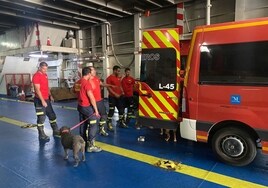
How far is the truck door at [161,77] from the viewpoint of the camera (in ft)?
13.1

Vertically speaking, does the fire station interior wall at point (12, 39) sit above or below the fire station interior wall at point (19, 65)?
above

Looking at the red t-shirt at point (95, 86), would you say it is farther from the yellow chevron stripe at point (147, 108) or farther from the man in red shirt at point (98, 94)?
the yellow chevron stripe at point (147, 108)

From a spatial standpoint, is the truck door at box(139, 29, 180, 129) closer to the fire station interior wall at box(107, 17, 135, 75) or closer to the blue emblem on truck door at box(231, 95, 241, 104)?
the blue emblem on truck door at box(231, 95, 241, 104)

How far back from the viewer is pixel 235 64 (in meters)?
3.27

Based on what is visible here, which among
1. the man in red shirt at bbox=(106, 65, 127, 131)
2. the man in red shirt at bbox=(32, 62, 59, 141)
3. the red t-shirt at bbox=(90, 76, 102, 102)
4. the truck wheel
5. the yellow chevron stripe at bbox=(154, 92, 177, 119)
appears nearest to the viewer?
the truck wheel

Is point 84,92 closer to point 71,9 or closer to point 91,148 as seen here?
point 91,148

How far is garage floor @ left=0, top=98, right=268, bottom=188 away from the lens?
9.96 feet

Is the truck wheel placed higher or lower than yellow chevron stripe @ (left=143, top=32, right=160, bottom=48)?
lower

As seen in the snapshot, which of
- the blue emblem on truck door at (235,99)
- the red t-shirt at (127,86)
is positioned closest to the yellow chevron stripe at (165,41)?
the blue emblem on truck door at (235,99)

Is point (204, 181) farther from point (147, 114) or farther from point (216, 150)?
point (147, 114)

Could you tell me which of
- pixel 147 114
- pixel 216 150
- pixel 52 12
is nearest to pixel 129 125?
pixel 147 114

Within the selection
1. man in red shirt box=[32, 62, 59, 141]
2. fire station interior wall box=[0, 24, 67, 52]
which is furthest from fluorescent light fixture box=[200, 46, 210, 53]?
fire station interior wall box=[0, 24, 67, 52]

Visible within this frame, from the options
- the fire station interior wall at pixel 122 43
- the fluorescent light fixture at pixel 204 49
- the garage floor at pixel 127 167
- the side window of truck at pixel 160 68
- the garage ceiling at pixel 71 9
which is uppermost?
the garage ceiling at pixel 71 9

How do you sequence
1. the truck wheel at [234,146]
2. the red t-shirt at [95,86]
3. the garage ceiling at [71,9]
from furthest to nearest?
the garage ceiling at [71,9] → the red t-shirt at [95,86] → the truck wheel at [234,146]
